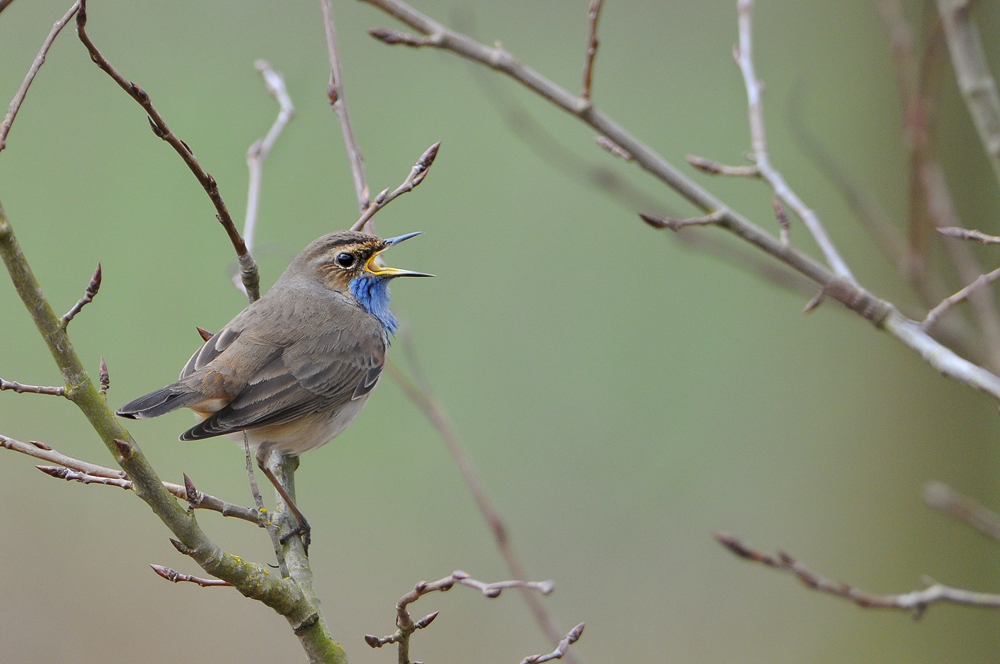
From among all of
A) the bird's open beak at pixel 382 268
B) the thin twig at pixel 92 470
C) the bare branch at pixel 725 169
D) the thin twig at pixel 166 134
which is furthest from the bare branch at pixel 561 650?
the bird's open beak at pixel 382 268

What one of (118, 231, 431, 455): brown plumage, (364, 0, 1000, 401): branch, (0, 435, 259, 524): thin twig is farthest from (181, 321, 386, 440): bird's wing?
(364, 0, 1000, 401): branch

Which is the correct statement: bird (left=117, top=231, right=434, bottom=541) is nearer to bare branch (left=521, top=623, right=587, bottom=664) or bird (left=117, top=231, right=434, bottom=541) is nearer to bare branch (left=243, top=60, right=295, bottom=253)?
bare branch (left=243, top=60, right=295, bottom=253)

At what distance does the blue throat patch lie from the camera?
4.21 meters

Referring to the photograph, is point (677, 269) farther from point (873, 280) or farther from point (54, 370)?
point (54, 370)

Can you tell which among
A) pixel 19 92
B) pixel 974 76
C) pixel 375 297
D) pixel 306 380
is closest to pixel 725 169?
pixel 974 76

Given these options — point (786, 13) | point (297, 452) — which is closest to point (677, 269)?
point (786, 13)

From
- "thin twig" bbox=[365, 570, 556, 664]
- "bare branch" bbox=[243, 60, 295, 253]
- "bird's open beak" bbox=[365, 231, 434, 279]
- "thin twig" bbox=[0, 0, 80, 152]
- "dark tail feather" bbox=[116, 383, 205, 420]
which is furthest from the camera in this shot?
"bird's open beak" bbox=[365, 231, 434, 279]

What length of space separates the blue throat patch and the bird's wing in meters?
0.13

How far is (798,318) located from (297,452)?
5192mm

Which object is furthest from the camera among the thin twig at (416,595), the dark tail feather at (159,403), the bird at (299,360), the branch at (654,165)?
the bird at (299,360)

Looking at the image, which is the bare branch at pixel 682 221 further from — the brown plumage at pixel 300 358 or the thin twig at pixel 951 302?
the brown plumage at pixel 300 358

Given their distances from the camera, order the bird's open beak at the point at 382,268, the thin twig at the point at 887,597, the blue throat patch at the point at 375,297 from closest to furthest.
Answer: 1. the thin twig at the point at 887,597
2. the bird's open beak at the point at 382,268
3. the blue throat patch at the point at 375,297

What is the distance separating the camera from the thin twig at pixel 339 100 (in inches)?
120

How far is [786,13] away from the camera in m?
7.61
